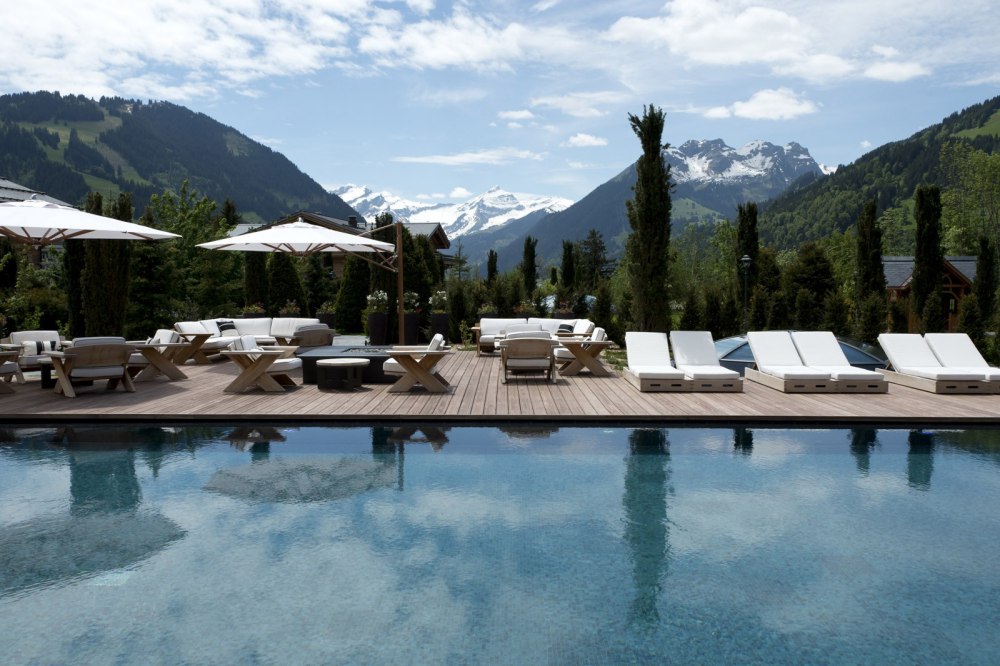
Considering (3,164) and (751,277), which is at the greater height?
(3,164)

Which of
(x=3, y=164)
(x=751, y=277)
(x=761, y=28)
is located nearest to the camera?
(x=761, y=28)

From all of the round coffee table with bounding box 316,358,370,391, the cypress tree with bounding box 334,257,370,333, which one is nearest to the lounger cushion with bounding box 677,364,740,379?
the round coffee table with bounding box 316,358,370,391

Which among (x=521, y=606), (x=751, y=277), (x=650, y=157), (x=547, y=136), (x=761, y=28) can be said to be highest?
(x=547, y=136)

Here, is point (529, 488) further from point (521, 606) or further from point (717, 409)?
point (717, 409)

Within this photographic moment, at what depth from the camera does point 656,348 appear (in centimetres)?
959

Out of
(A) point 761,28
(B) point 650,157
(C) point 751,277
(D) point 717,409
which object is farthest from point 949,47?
(D) point 717,409

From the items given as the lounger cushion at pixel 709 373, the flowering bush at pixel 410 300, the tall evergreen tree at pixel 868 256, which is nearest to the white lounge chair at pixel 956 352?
the lounger cushion at pixel 709 373

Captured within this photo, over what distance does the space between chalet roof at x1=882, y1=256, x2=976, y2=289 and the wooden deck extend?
31.9 meters

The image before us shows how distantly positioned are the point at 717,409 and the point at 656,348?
7.59 ft

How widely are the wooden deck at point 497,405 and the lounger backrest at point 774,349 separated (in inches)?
24.9

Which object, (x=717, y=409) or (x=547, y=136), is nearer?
(x=717, y=409)

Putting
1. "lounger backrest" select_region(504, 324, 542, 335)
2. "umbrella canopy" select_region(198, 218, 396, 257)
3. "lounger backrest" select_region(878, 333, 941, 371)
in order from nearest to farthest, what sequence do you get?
1. "lounger backrest" select_region(878, 333, 941, 371)
2. "umbrella canopy" select_region(198, 218, 396, 257)
3. "lounger backrest" select_region(504, 324, 542, 335)

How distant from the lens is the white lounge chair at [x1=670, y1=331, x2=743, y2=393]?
8.60 meters

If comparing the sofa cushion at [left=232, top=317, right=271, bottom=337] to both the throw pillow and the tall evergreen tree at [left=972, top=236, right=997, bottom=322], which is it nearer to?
the throw pillow
